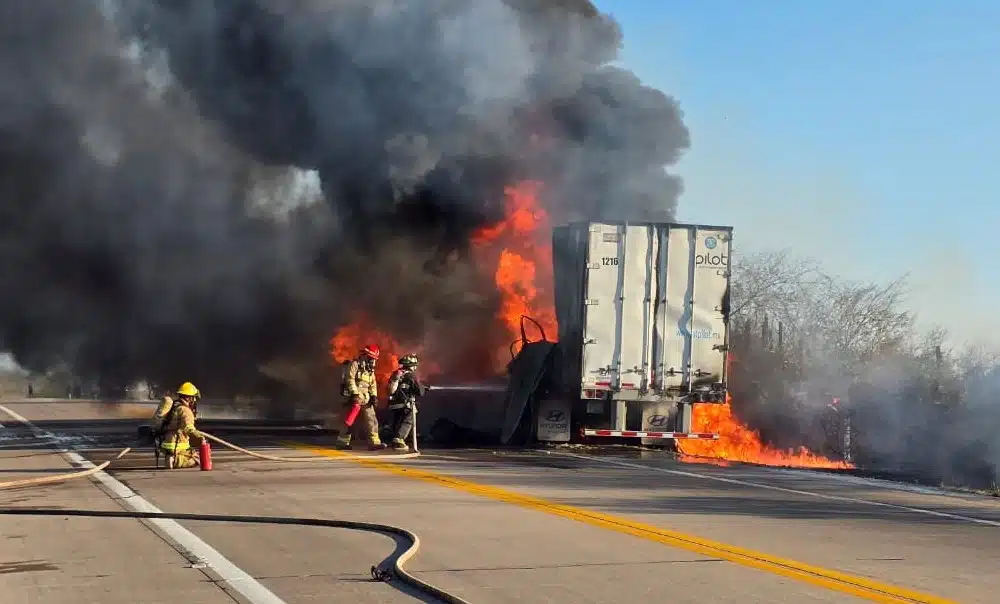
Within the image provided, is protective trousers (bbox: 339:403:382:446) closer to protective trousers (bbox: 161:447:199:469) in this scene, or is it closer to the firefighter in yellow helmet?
protective trousers (bbox: 161:447:199:469)

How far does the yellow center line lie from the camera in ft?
24.5

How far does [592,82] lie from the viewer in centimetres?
2778

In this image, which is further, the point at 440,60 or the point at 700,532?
the point at 440,60

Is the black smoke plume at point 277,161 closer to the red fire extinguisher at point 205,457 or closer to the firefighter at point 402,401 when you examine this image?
the firefighter at point 402,401

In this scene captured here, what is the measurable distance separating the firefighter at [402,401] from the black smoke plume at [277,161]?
209 inches

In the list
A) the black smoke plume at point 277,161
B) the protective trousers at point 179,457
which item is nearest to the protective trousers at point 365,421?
the protective trousers at point 179,457

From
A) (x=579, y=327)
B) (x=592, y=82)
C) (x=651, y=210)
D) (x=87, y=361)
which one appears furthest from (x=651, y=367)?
(x=87, y=361)

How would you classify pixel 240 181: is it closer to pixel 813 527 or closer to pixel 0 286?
pixel 0 286

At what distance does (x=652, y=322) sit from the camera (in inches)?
766

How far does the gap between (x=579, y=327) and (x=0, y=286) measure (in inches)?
680

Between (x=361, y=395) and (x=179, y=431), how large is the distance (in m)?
4.22

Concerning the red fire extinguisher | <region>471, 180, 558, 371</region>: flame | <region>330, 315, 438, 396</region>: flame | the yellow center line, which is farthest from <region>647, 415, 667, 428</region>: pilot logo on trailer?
the red fire extinguisher

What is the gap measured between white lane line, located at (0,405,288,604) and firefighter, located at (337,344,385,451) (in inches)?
201

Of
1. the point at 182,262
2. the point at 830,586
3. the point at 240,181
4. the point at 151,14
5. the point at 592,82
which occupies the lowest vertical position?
the point at 830,586
